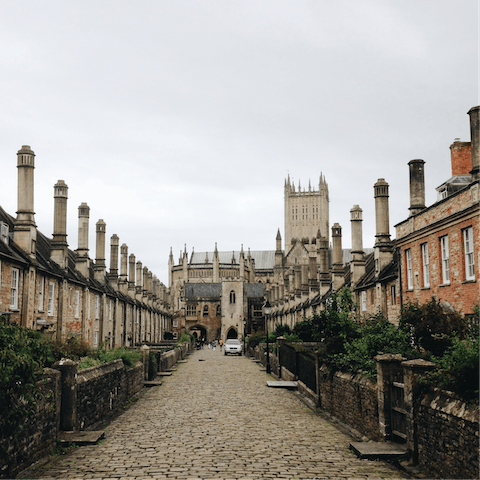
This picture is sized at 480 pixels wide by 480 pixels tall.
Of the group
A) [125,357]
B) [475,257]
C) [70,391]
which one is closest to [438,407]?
[70,391]

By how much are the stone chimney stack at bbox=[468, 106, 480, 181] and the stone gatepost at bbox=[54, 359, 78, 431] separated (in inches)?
543

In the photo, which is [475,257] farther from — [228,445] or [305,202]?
[305,202]

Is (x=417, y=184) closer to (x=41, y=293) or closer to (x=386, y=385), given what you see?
(x=386, y=385)

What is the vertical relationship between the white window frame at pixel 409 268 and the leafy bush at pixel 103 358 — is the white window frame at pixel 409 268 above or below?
above

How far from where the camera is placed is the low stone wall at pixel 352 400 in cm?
1093

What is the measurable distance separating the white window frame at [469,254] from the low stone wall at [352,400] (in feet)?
20.7

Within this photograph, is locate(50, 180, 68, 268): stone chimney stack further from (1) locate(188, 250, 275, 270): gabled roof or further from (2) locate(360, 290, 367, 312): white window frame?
(1) locate(188, 250, 275, 270): gabled roof

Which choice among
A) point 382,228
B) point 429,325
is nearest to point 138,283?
point 382,228

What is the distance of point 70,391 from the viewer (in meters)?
11.1

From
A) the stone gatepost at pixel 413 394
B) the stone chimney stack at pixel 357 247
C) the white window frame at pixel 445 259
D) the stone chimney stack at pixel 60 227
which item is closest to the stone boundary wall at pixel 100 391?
the stone gatepost at pixel 413 394

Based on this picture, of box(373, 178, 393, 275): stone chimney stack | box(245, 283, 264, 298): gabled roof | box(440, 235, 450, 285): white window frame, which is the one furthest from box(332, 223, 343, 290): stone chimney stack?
box(245, 283, 264, 298): gabled roof

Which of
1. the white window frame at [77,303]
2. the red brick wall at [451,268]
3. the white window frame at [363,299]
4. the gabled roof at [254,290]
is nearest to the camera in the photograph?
the red brick wall at [451,268]

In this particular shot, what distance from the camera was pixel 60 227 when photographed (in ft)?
102

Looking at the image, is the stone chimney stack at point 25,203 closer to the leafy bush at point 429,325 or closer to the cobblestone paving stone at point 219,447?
the cobblestone paving stone at point 219,447
